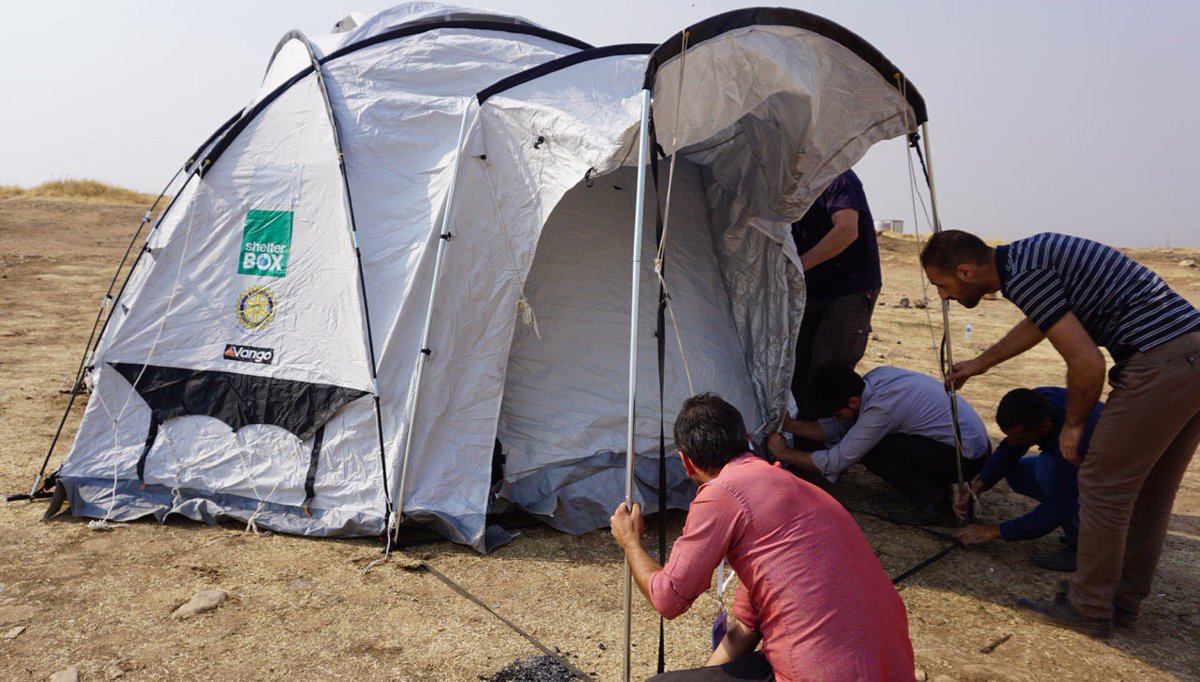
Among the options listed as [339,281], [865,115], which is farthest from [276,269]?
[865,115]

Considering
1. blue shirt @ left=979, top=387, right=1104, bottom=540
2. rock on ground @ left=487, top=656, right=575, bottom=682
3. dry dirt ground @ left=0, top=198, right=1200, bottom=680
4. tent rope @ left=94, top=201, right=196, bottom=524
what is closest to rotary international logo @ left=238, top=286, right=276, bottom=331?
tent rope @ left=94, top=201, right=196, bottom=524

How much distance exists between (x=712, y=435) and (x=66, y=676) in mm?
2639

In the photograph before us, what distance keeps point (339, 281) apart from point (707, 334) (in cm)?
230

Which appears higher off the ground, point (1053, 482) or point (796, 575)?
point (796, 575)

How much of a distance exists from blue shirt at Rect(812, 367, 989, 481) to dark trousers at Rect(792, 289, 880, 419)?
0.38m

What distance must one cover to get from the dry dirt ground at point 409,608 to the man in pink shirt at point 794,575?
1.24 meters

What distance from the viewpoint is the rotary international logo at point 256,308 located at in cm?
479

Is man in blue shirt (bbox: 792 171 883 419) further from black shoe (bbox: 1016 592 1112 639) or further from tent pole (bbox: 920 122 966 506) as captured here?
black shoe (bbox: 1016 592 1112 639)

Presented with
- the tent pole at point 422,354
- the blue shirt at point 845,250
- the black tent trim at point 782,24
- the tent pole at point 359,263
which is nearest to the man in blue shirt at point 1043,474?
the blue shirt at point 845,250

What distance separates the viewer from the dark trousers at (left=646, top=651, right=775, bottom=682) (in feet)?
8.20

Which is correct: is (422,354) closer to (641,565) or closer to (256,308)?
(256,308)

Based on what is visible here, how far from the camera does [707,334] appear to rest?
5.54 m

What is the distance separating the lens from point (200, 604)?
12.4ft

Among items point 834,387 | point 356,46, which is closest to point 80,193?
point 356,46
